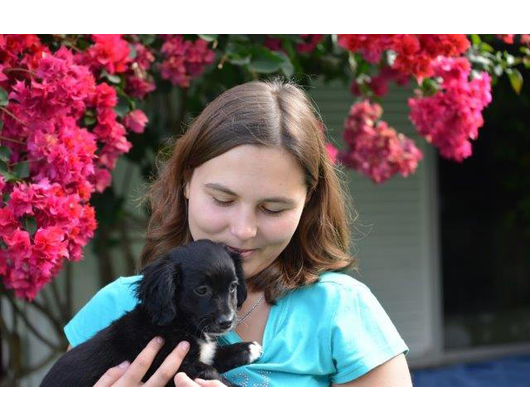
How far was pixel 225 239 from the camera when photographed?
2.08 metres

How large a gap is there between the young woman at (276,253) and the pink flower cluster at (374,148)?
1.53m

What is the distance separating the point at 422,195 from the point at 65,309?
3.10 meters

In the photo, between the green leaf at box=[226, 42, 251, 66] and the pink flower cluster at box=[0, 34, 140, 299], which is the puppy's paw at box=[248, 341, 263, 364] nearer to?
the pink flower cluster at box=[0, 34, 140, 299]

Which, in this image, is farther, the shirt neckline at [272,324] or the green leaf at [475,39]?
the green leaf at [475,39]

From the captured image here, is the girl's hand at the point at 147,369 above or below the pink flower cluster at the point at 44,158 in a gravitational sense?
below

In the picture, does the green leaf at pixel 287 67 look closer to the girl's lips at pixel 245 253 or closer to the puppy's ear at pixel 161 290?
the girl's lips at pixel 245 253

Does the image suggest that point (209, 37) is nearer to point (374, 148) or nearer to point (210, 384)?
point (374, 148)

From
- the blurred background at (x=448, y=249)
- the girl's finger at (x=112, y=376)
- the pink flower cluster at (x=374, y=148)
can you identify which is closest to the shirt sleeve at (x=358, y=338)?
the girl's finger at (x=112, y=376)

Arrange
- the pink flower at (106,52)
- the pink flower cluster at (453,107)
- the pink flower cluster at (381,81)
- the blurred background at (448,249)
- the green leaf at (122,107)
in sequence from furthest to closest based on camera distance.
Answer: the blurred background at (448,249) < the pink flower cluster at (381,81) < the pink flower cluster at (453,107) < the green leaf at (122,107) < the pink flower at (106,52)

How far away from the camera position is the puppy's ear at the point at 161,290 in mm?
1982

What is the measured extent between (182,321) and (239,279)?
180 millimetres

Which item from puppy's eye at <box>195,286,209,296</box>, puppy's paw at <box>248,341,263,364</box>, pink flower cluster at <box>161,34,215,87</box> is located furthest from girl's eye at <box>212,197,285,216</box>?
pink flower cluster at <box>161,34,215,87</box>

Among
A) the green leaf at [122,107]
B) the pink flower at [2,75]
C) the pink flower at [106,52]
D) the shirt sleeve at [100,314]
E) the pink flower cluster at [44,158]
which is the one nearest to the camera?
the shirt sleeve at [100,314]

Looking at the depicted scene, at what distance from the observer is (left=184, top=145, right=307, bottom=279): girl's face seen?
2006mm
